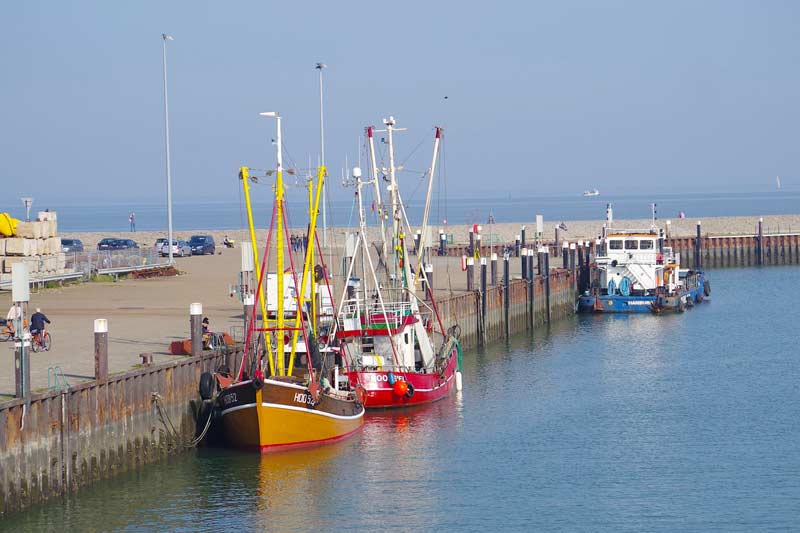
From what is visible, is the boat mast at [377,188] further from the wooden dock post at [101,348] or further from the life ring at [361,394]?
the wooden dock post at [101,348]

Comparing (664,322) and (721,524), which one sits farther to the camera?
(664,322)

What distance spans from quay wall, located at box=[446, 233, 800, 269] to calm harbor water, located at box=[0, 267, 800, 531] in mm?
61433

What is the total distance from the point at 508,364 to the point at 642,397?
10.1 meters

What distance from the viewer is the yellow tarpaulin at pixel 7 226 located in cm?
6406

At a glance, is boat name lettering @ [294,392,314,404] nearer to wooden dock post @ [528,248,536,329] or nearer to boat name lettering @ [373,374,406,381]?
boat name lettering @ [373,374,406,381]

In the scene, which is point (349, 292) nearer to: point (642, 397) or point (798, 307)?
point (642, 397)

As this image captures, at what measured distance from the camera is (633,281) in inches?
2995

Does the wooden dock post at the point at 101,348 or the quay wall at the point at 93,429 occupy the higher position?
the wooden dock post at the point at 101,348

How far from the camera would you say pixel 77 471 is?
101ft

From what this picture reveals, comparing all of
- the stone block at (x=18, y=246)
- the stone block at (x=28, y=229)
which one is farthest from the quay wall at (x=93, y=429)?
the stone block at (x=28, y=229)

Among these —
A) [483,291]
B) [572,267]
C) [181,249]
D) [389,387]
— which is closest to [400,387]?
[389,387]

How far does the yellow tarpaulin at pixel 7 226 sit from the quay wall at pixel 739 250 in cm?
6329

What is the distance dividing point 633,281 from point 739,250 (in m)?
40.6

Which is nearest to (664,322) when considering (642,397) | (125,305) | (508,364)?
(508,364)
